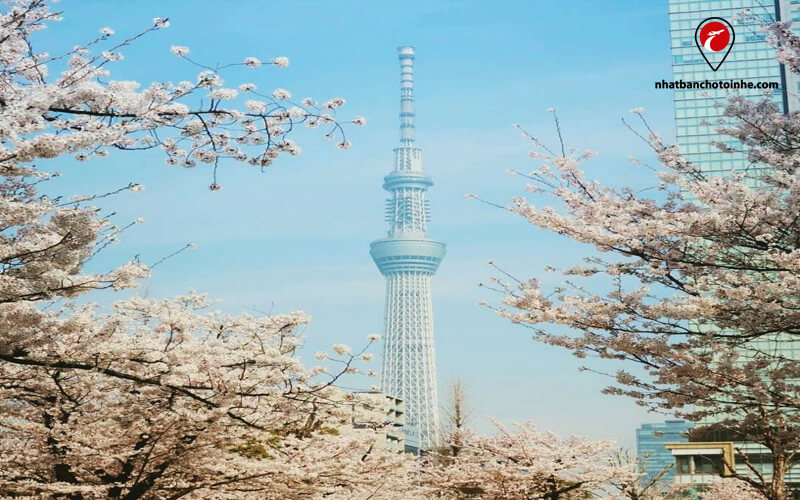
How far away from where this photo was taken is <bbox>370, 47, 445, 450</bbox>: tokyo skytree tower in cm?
11325

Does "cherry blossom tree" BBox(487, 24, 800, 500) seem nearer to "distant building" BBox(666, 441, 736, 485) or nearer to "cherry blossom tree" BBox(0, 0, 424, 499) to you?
"cherry blossom tree" BBox(0, 0, 424, 499)

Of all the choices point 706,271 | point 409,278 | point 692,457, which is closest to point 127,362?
point 706,271

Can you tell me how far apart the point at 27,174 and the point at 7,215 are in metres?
0.34

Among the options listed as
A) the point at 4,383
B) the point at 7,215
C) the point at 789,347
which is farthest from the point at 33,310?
the point at 789,347

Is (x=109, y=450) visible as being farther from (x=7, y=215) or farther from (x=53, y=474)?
(x=7, y=215)

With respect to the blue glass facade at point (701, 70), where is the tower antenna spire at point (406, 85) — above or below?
above

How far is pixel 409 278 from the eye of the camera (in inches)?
4985

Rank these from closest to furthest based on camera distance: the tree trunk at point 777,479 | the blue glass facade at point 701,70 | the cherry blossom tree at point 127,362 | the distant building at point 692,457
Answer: the cherry blossom tree at point 127,362
the tree trunk at point 777,479
the distant building at point 692,457
the blue glass facade at point 701,70

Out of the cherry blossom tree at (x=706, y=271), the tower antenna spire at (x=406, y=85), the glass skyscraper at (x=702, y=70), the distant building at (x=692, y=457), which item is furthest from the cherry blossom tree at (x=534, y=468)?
the tower antenna spire at (x=406, y=85)

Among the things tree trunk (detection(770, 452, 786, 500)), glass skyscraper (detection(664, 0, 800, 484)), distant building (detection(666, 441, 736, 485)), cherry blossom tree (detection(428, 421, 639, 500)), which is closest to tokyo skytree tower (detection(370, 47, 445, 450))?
glass skyscraper (detection(664, 0, 800, 484))

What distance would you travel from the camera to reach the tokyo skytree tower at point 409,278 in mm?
113250

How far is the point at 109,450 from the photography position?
10.3 metres

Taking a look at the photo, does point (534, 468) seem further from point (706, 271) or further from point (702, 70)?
point (702, 70)

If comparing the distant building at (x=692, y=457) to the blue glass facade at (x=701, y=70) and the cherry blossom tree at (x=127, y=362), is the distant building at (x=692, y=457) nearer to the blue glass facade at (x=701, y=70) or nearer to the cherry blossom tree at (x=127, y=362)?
the cherry blossom tree at (x=127, y=362)
